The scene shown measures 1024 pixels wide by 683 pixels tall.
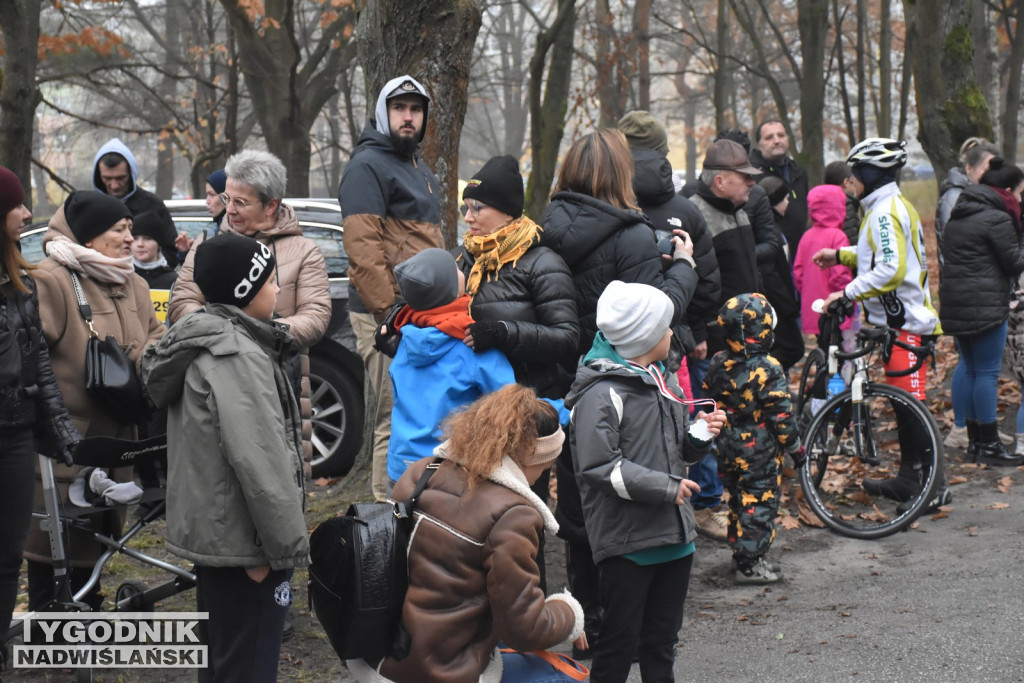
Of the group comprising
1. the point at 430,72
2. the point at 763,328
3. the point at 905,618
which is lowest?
the point at 905,618

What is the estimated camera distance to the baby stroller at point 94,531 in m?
4.45

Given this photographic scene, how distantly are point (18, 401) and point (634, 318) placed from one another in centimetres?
237

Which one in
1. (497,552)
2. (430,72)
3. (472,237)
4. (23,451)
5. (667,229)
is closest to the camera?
(497,552)

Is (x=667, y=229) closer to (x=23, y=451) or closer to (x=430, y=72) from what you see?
(x=430, y=72)

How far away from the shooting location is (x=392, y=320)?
4.55 meters

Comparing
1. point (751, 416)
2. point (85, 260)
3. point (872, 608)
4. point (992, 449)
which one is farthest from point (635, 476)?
point (992, 449)

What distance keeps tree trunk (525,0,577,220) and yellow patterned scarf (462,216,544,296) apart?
7429mm

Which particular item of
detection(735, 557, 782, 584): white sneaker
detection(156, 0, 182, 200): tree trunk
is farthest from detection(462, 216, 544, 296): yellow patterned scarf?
detection(156, 0, 182, 200): tree trunk

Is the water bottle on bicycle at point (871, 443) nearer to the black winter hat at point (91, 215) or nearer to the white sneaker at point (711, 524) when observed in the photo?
the white sneaker at point (711, 524)

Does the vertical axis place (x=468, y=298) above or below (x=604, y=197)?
below

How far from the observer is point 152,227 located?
6.67m

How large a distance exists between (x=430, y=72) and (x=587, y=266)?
2186mm

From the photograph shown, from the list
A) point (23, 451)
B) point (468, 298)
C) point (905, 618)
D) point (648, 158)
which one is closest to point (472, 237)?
point (468, 298)

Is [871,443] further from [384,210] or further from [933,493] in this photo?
[384,210]
